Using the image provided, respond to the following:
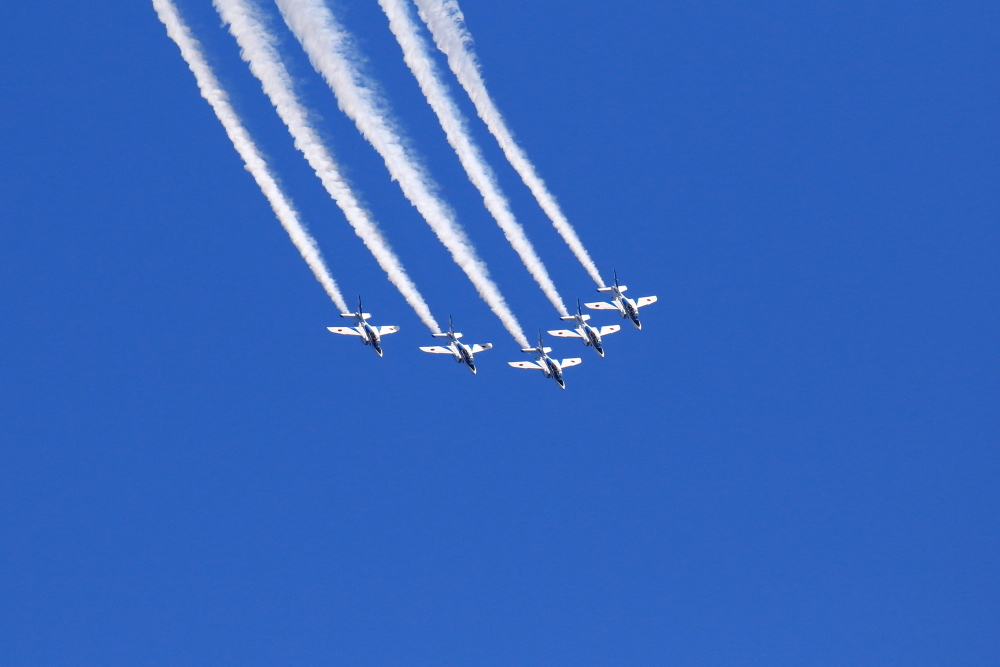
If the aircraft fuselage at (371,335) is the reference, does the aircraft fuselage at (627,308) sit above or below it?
above

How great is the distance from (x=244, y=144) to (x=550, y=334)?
54.9ft

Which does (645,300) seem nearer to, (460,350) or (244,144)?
(460,350)

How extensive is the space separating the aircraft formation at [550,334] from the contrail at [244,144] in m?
4.23

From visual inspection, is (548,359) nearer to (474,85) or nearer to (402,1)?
(474,85)

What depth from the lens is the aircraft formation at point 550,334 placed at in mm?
40875

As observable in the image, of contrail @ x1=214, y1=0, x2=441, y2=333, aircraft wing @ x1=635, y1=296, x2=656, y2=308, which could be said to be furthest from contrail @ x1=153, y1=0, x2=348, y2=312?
aircraft wing @ x1=635, y1=296, x2=656, y2=308

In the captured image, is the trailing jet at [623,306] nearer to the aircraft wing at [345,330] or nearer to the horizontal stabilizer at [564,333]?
the horizontal stabilizer at [564,333]

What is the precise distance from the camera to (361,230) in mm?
33719

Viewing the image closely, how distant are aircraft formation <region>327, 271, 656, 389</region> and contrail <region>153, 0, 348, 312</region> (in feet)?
13.9

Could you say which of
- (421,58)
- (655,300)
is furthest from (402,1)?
(655,300)

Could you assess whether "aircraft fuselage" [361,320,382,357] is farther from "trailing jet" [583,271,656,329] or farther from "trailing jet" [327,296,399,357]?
"trailing jet" [583,271,656,329]

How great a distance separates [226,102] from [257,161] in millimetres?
2229

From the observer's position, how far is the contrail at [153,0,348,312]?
2797cm

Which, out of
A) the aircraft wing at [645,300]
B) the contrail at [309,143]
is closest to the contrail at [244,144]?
the contrail at [309,143]
